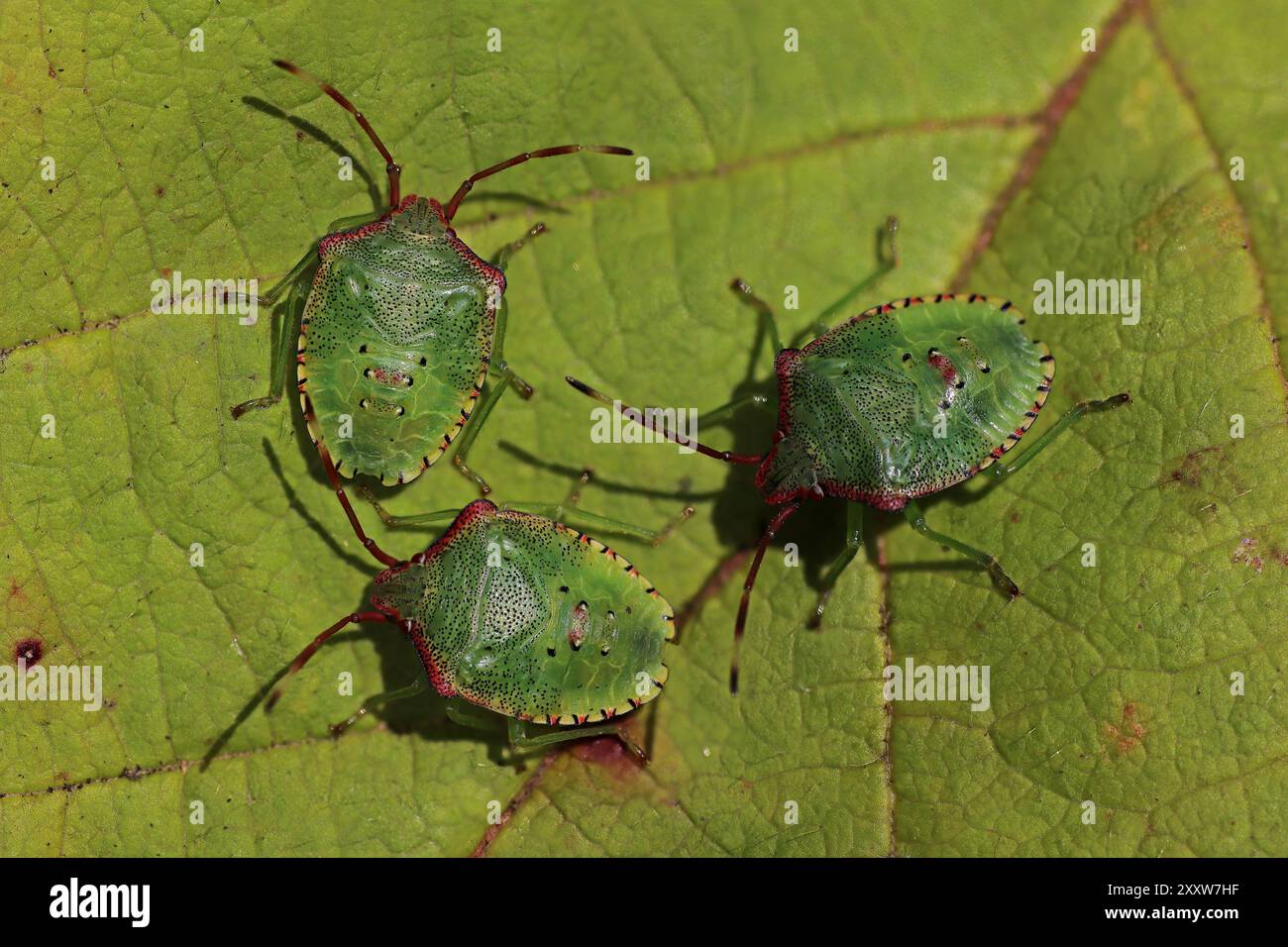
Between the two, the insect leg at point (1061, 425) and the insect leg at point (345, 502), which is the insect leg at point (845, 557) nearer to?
the insect leg at point (1061, 425)

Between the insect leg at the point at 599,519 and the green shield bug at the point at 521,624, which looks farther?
the insect leg at the point at 599,519

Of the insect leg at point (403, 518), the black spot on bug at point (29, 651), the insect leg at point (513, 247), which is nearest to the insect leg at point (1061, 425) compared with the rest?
the insect leg at point (513, 247)

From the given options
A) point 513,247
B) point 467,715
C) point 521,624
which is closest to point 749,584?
point 521,624

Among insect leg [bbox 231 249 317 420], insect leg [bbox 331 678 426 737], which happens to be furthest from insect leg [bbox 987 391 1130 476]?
insect leg [bbox 231 249 317 420]

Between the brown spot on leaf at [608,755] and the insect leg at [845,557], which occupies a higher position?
the insect leg at [845,557]

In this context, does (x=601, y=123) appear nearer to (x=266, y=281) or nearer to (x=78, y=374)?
(x=266, y=281)

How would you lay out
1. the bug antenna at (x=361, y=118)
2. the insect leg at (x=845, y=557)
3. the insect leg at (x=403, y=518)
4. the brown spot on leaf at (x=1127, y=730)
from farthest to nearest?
the insect leg at (x=403, y=518)
the insect leg at (x=845, y=557)
the bug antenna at (x=361, y=118)
the brown spot on leaf at (x=1127, y=730)

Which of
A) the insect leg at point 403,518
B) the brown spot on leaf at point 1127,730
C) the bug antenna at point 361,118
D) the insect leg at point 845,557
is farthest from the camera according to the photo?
the insect leg at point 403,518
